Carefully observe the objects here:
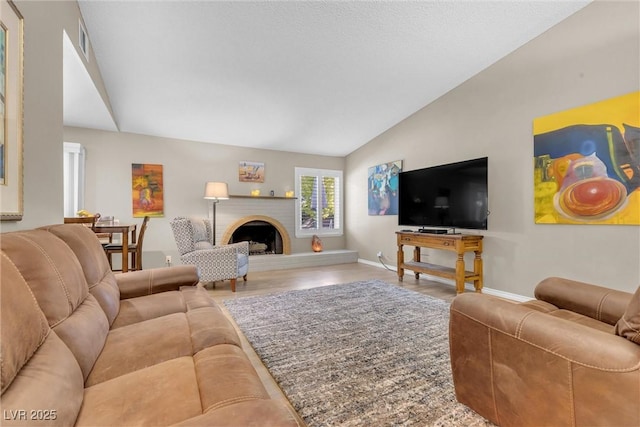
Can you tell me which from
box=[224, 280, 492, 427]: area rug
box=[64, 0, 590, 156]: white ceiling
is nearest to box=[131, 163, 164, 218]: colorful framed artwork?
box=[64, 0, 590, 156]: white ceiling

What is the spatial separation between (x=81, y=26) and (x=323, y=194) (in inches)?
177

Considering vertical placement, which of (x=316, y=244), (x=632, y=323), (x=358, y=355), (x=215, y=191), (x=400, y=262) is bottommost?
(x=358, y=355)

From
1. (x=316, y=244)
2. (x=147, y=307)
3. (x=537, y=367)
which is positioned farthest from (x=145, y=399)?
(x=316, y=244)

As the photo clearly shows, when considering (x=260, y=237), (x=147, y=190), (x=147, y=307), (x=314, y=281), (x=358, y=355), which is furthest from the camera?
(x=260, y=237)

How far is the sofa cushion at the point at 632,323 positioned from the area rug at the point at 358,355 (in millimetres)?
784

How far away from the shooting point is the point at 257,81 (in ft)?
11.6

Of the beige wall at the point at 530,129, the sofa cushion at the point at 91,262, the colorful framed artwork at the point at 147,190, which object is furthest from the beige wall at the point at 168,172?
the sofa cushion at the point at 91,262

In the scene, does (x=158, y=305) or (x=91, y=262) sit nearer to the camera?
(x=91, y=262)

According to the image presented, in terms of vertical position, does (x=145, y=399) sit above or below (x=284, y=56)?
below

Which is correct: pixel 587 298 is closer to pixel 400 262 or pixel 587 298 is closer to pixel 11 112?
pixel 400 262

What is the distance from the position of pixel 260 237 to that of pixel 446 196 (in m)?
3.58

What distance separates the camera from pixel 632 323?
0.94 meters

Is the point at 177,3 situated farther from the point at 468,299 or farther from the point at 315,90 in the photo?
the point at 468,299

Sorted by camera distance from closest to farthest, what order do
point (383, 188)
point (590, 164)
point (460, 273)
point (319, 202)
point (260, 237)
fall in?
point (590, 164)
point (460, 273)
point (383, 188)
point (260, 237)
point (319, 202)
